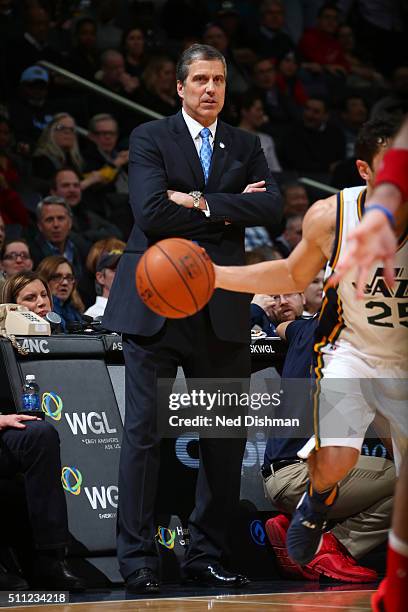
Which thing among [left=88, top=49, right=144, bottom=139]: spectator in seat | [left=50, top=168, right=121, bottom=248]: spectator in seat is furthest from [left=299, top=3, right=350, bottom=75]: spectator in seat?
[left=50, top=168, right=121, bottom=248]: spectator in seat

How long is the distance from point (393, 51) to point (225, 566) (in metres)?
10.8

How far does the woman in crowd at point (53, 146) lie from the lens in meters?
10.4

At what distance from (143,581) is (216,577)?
429 millimetres

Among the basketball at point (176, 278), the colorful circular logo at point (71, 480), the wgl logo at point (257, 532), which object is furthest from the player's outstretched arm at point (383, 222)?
the wgl logo at point (257, 532)

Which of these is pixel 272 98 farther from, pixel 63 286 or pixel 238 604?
pixel 238 604

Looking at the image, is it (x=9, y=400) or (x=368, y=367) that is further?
(x=9, y=400)

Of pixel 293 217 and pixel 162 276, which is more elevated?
pixel 162 276

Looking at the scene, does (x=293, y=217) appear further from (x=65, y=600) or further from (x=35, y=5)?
(x=65, y=600)

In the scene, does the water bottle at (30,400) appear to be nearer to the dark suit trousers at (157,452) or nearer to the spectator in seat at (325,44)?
the dark suit trousers at (157,452)

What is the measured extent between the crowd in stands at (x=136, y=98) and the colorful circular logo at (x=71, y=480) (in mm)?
1781

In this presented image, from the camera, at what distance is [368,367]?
4875mm

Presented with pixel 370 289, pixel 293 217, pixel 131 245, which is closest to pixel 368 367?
pixel 370 289

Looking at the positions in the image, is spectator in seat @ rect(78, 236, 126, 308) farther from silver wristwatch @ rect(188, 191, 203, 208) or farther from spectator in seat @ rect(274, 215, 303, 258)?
silver wristwatch @ rect(188, 191, 203, 208)

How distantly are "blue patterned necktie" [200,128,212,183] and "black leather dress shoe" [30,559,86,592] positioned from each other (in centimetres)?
206
